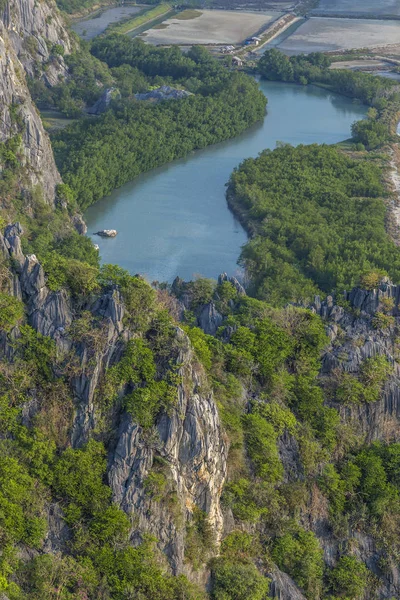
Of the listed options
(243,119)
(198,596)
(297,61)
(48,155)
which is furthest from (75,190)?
(297,61)

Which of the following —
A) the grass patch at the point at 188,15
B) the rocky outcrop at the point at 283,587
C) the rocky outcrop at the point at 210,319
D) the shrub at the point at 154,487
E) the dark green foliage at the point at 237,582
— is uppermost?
the shrub at the point at 154,487

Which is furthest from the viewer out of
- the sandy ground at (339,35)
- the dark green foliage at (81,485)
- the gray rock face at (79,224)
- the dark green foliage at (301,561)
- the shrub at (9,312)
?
the sandy ground at (339,35)

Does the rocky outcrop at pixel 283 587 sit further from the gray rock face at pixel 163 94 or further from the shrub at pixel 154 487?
the gray rock face at pixel 163 94

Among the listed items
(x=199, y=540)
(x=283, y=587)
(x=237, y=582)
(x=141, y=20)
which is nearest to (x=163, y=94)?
(x=141, y=20)

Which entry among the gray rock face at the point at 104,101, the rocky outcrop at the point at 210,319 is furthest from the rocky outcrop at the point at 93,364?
the gray rock face at the point at 104,101

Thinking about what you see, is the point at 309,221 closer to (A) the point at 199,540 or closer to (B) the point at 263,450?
(B) the point at 263,450

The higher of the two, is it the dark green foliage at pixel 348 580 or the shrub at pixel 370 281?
the shrub at pixel 370 281

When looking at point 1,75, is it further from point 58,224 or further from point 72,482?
point 72,482
